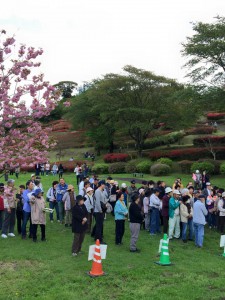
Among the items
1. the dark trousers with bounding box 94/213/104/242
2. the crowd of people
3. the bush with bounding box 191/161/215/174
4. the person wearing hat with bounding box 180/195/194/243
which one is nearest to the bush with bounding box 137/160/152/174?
the bush with bounding box 191/161/215/174

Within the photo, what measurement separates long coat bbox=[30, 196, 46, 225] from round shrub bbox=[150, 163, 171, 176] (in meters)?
22.4

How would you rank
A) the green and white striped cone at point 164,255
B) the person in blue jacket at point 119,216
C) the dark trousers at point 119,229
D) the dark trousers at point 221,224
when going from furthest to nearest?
the dark trousers at point 221,224, the dark trousers at point 119,229, the person in blue jacket at point 119,216, the green and white striped cone at point 164,255

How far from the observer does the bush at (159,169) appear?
3297cm

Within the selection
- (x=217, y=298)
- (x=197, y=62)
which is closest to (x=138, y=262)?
(x=217, y=298)

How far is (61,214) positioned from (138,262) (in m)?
5.11

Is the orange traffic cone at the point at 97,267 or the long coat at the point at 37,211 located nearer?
the orange traffic cone at the point at 97,267

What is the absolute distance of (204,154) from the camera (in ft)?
130

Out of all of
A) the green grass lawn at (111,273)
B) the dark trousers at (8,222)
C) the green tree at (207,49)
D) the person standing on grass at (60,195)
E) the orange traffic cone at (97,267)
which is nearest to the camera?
the green grass lawn at (111,273)

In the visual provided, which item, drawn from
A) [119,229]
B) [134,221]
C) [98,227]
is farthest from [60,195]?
[134,221]

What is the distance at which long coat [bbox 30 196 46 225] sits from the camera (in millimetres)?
11422

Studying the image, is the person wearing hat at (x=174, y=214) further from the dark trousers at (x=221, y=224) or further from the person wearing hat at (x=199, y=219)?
the dark trousers at (x=221, y=224)

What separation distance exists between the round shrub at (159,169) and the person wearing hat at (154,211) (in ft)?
64.7

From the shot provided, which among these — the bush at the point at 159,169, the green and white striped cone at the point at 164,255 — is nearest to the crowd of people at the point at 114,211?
the green and white striped cone at the point at 164,255

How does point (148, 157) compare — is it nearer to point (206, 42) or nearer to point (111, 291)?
point (206, 42)
